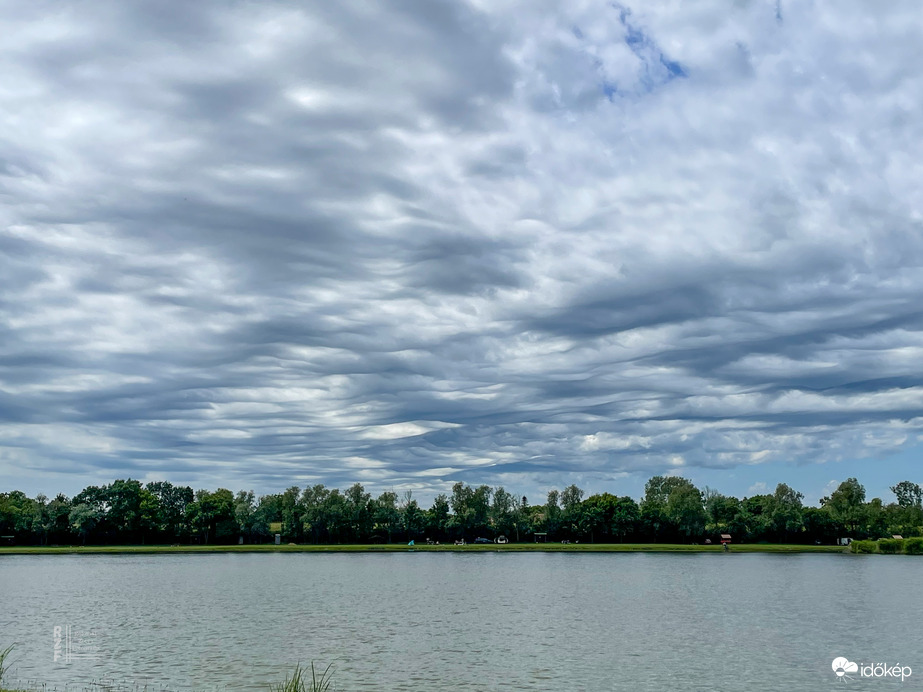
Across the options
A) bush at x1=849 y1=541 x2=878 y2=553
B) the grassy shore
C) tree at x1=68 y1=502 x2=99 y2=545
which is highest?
tree at x1=68 y1=502 x2=99 y2=545

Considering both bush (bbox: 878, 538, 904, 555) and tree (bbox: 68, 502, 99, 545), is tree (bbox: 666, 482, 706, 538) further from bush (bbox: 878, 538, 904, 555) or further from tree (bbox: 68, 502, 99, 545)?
tree (bbox: 68, 502, 99, 545)

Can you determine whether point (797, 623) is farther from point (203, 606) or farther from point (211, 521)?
point (211, 521)

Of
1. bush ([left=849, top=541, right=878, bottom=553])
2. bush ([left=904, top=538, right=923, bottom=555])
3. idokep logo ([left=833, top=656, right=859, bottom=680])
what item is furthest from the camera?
bush ([left=849, top=541, right=878, bottom=553])

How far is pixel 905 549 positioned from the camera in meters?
150

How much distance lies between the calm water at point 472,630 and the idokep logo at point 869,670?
54 centimetres

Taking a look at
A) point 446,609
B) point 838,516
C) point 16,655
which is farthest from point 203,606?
point 838,516

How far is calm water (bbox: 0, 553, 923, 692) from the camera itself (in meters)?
35.4

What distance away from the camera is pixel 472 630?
49375 millimetres

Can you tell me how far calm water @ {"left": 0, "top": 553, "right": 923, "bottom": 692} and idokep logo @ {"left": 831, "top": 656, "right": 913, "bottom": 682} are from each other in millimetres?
538

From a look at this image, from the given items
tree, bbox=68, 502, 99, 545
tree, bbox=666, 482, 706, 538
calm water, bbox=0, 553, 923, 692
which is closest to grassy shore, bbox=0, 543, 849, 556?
tree, bbox=68, 502, 99, 545

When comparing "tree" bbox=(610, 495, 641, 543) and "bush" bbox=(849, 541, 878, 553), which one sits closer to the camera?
"bush" bbox=(849, 541, 878, 553)

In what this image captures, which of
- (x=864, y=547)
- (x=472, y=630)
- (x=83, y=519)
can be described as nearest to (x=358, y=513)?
(x=83, y=519)

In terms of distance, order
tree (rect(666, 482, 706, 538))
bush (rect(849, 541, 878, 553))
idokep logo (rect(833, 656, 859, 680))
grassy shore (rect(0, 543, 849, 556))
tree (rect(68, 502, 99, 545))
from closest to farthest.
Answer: idokep logo (rect(833, 656, 859, 680)), bush (rect(849, 541, 878, 553)), grassy shore (rect(0, 543, 849, 556)), tree (rect(68, 502, 99, 545)), tree (rect(666, 482, 706, 538))

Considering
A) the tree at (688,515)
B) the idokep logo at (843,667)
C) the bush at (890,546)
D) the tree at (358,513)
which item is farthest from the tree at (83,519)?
the idokep logo at (843,667)
